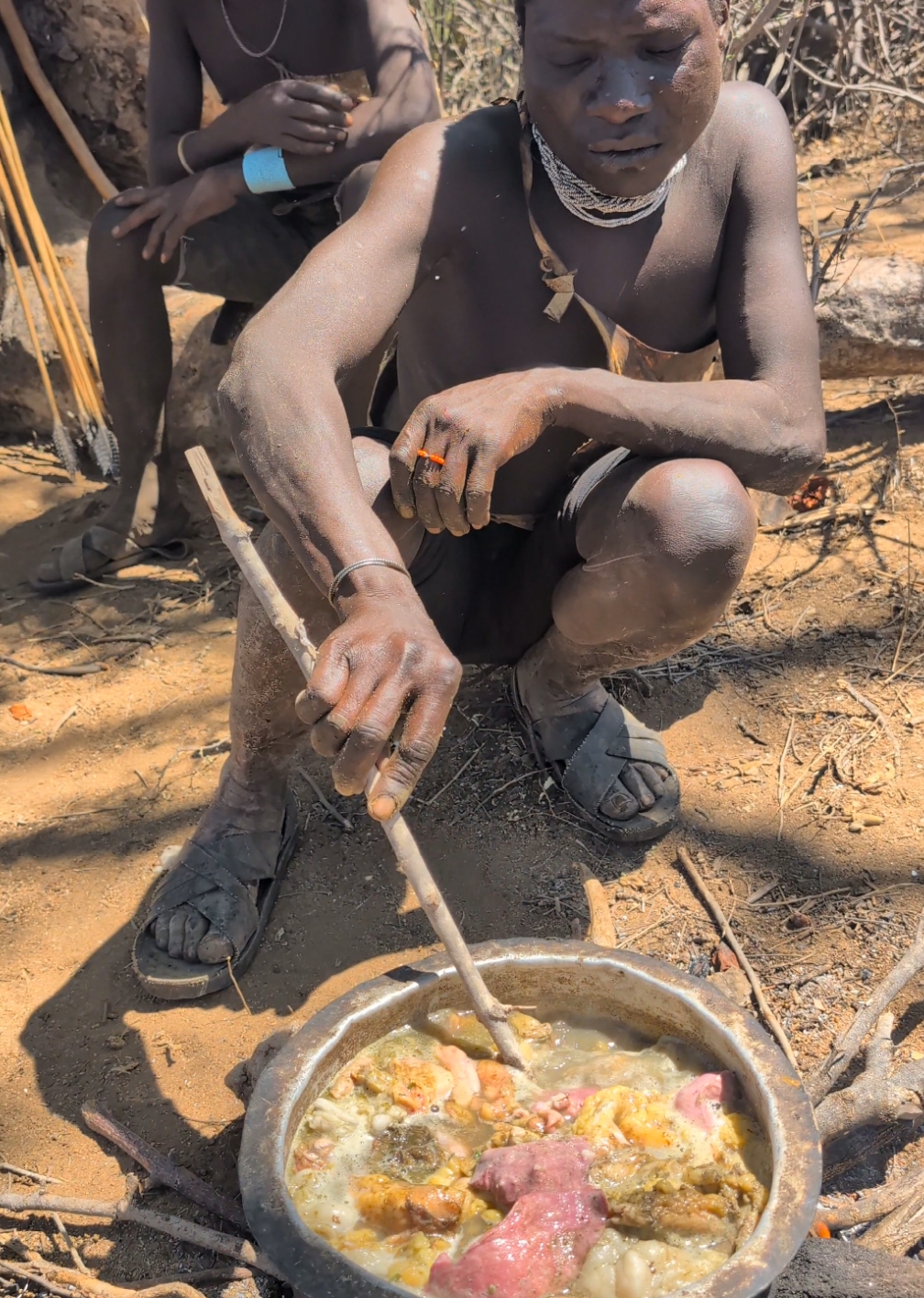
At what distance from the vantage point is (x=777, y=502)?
133 inches

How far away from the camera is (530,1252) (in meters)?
1.47

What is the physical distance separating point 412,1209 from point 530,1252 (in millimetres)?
167

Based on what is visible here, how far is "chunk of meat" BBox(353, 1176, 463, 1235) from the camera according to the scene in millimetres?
1552

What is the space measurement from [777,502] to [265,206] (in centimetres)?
161

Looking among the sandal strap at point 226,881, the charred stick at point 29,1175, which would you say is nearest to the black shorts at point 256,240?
the sandal strap at point 226,881

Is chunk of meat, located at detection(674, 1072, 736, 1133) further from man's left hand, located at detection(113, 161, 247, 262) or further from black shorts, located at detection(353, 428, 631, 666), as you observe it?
man's left hand, located at detection(113, 161, 247, 262)

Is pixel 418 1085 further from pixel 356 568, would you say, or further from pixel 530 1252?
pixel 356 568

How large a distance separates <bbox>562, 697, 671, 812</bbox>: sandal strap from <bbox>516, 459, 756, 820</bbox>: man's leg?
3 centimetres

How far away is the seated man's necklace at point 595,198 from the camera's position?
209cm

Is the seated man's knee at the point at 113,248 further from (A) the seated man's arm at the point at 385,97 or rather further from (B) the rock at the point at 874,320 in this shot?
(B) the rock at the point at 874,320

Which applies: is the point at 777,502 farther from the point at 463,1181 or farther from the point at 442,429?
the point at 463,1181

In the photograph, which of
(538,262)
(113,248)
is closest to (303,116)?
(113,248)

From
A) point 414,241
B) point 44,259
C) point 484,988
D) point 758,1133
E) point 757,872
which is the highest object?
point 414,241

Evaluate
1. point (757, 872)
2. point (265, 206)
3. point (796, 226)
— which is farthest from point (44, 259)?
point (757, 872)
